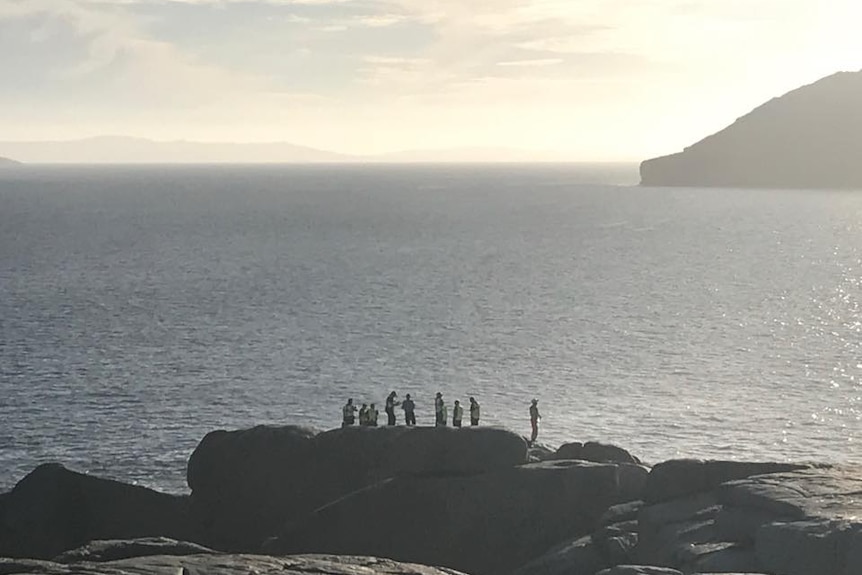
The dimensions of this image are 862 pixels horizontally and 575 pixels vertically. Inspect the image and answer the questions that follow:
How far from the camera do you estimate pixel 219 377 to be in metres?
68.6

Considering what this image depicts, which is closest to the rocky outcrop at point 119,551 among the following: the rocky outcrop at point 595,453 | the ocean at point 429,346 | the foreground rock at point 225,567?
the foreground rock at point 225,567

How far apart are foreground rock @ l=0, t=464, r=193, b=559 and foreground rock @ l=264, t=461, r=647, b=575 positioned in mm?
5881

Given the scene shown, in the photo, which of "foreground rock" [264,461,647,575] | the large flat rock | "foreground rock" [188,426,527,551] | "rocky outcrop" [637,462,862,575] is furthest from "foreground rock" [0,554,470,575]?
"foreground rock" [188,426,527,551]

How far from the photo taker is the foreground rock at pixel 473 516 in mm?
31562

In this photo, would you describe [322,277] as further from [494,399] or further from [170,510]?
[170,510]

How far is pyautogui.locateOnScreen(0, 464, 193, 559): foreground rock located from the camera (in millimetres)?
35125

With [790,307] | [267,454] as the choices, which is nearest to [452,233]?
[790,307]

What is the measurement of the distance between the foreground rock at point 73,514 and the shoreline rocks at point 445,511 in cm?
5

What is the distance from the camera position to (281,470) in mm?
37375

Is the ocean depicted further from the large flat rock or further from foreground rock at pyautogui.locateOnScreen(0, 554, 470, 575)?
foreground rock at pyautogui.locateOnScreen(0, 554, 470, 575)

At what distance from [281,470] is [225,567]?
62.8ft

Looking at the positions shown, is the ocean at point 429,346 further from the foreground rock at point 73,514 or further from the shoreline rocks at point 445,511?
the shoreline rocks at point 445,511

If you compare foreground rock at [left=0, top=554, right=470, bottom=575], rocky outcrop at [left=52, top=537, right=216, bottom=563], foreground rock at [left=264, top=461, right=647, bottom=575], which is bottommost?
foreground rock at [left=264, top=461, right=647, bottom=575]

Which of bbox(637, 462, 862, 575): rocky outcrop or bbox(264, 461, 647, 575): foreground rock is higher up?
bbox(637, 462, 862, 575): rocky outcrop
